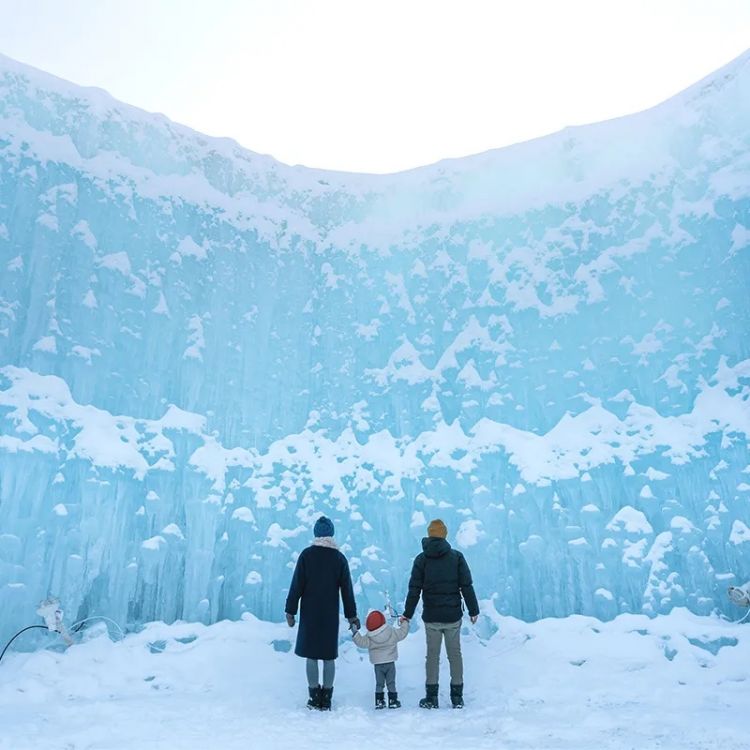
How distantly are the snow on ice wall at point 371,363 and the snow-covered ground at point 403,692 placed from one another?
1.37 ft

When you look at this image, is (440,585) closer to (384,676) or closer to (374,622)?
(374,622)

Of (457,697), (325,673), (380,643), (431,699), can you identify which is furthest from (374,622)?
(457,697)

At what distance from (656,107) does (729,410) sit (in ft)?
14.3

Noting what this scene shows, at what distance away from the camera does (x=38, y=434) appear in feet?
22.1

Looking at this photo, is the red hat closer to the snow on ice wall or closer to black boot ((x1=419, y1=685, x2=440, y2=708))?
black boot ((x1=419, y1=685, x2=440, y2=708))

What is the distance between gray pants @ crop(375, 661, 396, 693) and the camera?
444 centimetres

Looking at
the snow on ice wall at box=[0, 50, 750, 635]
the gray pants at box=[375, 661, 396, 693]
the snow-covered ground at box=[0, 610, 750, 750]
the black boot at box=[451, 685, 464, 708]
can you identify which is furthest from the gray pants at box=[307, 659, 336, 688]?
the snow on ice wall at box=[0, 50, 750, 635]

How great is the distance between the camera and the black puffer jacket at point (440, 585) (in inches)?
178

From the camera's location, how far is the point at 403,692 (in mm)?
5156

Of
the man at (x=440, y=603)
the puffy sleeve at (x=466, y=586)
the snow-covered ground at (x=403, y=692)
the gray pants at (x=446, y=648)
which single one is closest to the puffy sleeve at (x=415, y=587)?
the man at (x=440, y=603)

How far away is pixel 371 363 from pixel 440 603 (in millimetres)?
4339

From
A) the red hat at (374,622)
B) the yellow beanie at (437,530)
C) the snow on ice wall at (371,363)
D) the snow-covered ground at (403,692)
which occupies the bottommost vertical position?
the snow-covered ground at (403,692)

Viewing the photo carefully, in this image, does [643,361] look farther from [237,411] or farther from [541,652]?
[237,411]

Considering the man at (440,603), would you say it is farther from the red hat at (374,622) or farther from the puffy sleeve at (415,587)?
the red hat at (374,622)
